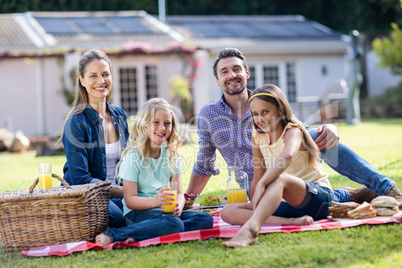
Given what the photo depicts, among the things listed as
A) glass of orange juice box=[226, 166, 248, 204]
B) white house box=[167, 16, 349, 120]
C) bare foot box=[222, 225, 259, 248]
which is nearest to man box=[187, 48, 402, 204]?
glass of orange juice box=[226, 166, 248, 204]

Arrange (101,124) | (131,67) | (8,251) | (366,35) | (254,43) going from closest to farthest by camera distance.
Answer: (8,251)
(101,124)
(131,67)
(254,43)
(366,35)

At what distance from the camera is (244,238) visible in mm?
3133

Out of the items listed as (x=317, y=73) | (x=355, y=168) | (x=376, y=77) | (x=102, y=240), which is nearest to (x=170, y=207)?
(x=102, y=240)

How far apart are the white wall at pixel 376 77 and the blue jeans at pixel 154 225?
1821 centimetres

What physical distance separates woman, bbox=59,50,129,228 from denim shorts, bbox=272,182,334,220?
4.15ft

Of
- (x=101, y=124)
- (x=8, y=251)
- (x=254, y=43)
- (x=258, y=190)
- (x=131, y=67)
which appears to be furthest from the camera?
(x=254, y=43)

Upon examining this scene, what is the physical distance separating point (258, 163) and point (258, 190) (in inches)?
23.6

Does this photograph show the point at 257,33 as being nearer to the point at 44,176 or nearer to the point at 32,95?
the point at 32,95

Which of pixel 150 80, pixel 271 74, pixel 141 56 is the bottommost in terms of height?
pixel 150 80

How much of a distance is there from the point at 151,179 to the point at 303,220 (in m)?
1.14

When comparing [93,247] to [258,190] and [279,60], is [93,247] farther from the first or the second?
[279,60]

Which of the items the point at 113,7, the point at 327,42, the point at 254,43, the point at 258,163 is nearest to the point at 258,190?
the point at 258,163

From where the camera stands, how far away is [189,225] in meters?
3.64

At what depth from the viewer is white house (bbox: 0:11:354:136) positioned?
1430 centimetres
